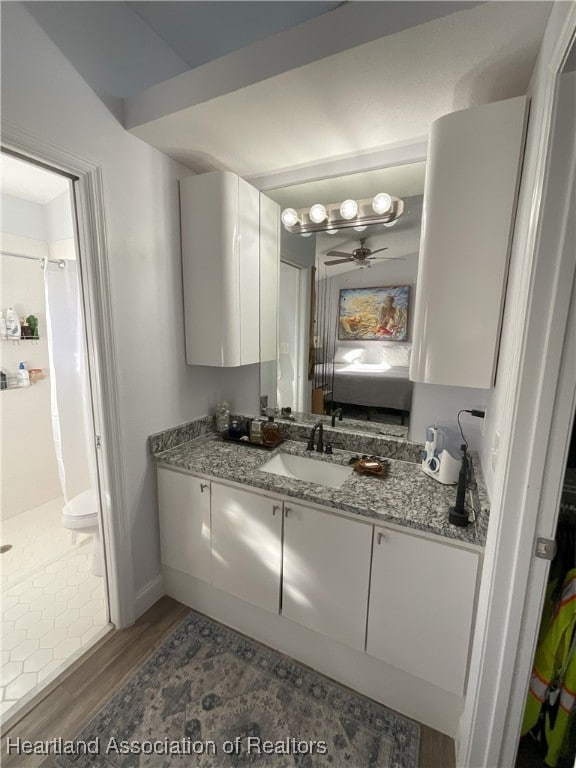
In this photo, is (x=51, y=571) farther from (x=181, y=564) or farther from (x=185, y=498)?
(x=185, y=498)

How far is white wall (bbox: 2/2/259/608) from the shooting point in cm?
113

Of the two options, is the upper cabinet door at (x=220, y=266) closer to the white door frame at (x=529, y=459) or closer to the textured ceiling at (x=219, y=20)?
the textured ceiling at (x=219, y=20)

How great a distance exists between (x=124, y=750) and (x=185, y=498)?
2.94 feet

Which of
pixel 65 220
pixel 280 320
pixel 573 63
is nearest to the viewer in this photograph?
pixel 573 63

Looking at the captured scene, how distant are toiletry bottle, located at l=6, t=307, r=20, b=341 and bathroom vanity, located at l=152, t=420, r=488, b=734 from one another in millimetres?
1771

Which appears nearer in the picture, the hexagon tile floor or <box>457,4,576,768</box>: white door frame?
<box>457,4,576,768</box>: white door frame

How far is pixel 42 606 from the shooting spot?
181cm

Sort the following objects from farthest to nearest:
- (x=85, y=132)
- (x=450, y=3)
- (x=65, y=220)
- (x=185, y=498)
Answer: (x=65, y=220)
(x=185, y=498)
(x=85, y=132)
(x=450, y=3)

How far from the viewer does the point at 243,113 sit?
127 cm

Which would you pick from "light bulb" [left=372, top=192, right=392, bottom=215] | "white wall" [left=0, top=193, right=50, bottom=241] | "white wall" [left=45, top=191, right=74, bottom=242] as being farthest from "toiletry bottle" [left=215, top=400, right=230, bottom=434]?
"white wall" [left=0, top=193, right=50, bottom=241]

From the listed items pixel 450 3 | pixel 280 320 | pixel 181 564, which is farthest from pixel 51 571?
pixel 450 3

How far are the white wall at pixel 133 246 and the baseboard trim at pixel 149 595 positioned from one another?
0.12 feet

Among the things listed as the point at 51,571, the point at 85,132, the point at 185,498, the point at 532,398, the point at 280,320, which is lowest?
the point at 51,571

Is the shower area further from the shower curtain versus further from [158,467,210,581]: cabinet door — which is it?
[158,467,210,581]: cabinet door
